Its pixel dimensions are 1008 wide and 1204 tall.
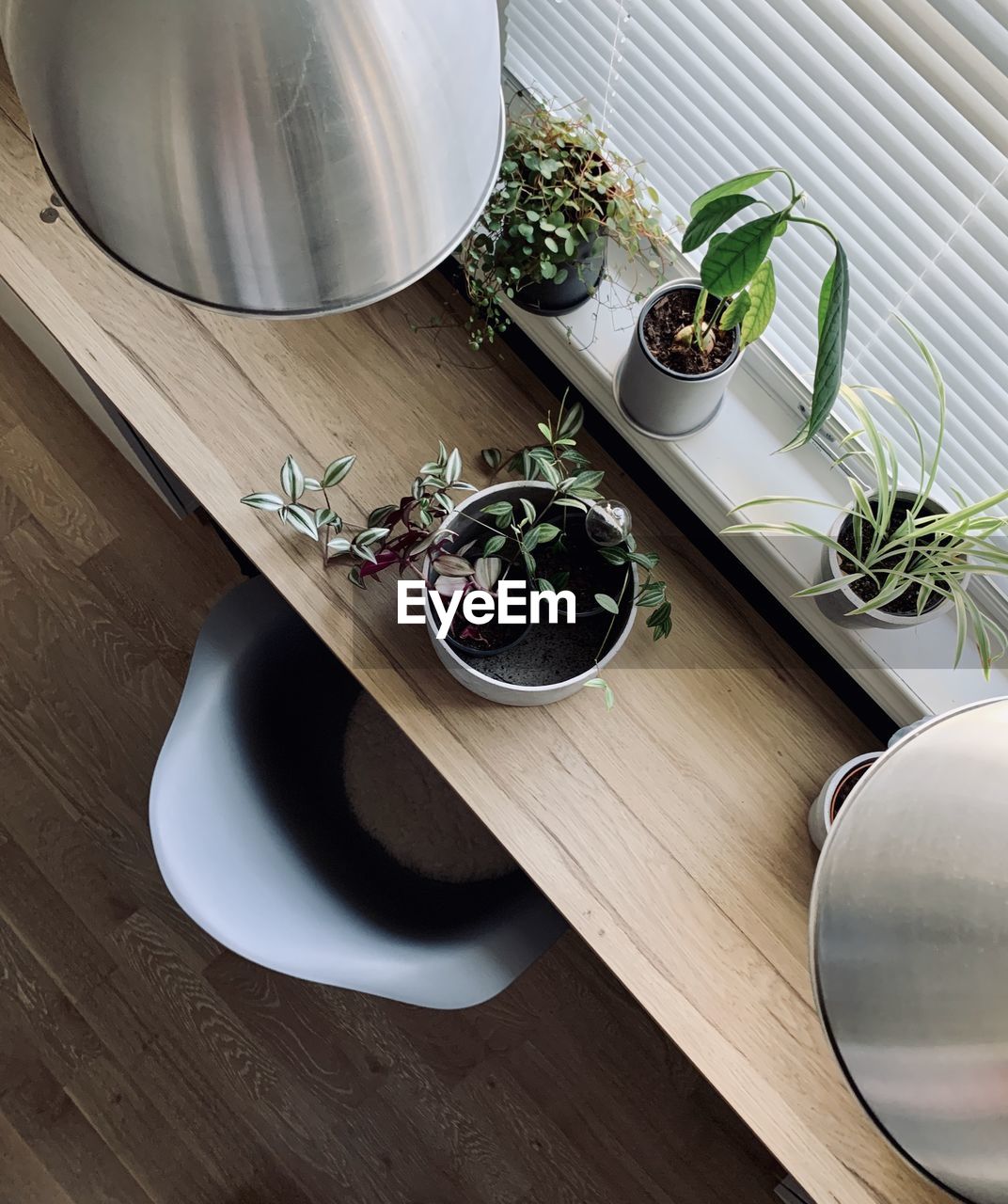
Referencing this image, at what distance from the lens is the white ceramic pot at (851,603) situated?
1.09 m

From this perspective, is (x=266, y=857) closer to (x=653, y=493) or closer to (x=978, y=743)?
(x=653, y=493)

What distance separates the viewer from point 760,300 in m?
0.97

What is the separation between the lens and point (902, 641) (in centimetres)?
120

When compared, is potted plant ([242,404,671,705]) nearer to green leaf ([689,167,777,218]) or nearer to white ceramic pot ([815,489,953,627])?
white ceramic pot ([815,489,953,627])

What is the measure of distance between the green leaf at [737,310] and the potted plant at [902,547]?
16 cm

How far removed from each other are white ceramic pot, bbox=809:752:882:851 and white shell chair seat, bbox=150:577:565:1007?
367mm

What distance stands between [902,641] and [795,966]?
39cm

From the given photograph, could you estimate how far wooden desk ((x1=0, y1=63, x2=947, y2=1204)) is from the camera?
1.13 metres

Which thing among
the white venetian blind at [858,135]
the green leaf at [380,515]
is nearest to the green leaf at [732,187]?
the white venetian blind at [858,135]

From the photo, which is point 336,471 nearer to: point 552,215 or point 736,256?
point 552,215

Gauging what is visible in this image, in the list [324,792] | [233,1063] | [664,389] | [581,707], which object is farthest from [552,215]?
[233,1063]

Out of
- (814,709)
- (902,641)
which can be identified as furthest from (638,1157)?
(902,641)

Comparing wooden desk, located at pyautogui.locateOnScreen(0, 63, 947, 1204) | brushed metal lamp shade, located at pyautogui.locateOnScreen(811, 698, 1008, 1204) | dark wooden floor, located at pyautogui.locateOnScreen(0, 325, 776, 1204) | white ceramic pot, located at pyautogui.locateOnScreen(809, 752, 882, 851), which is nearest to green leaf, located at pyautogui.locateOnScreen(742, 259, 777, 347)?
wooden desk, located at pyautogui.locateOnScreen(0, 63, 947, 1204)

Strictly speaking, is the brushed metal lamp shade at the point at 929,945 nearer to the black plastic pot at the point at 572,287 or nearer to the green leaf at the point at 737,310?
the green leaf at the point at 737,310
